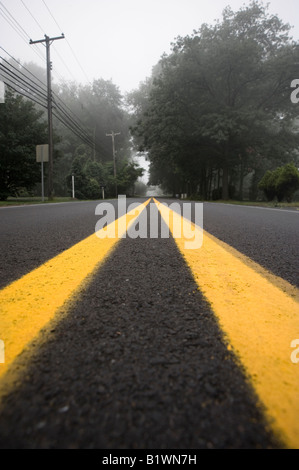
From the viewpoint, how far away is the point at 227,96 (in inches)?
690

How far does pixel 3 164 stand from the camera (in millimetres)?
A: 17141

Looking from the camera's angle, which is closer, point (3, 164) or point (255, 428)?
point (255, 428)

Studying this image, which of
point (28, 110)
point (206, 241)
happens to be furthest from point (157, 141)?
point (206, 241)

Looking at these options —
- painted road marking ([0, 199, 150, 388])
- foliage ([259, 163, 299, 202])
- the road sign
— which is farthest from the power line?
painted road marking ([0, 199, 150, 388])

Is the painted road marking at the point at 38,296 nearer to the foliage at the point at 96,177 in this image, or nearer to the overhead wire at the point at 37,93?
the overhead wire at the point at 37,93

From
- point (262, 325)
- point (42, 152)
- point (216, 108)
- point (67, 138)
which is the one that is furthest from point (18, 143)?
point (67, 138)

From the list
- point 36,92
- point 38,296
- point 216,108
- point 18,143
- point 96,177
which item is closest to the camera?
point 38,296

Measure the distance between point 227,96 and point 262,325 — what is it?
20.2 m

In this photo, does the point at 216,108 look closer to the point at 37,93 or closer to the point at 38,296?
the point at 37,93

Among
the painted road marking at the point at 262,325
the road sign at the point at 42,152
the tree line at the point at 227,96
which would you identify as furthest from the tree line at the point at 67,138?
the painted road marking at the point at 262,325

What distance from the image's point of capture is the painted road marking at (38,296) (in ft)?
1.97

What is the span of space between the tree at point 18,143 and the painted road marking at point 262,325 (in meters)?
18.6

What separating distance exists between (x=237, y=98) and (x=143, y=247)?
20173 millimetres

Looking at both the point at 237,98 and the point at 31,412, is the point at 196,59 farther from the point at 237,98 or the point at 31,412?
the point at 31,412
